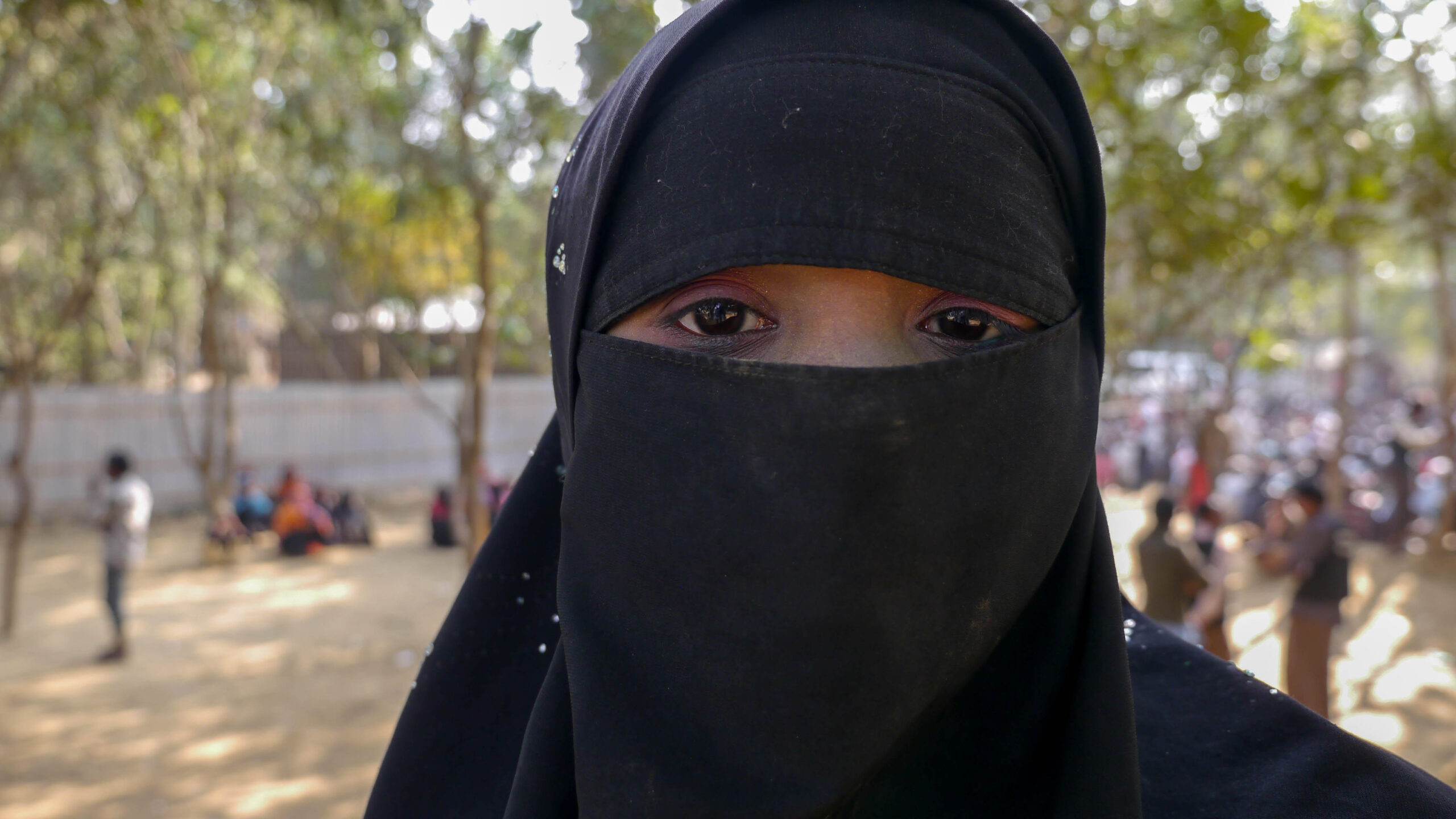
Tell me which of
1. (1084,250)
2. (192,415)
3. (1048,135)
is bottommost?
(192,415)

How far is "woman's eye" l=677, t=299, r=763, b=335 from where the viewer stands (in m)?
0.86

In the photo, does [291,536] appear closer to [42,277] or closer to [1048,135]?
[42,277]

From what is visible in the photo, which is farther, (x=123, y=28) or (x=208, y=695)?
(x=123, y=28)

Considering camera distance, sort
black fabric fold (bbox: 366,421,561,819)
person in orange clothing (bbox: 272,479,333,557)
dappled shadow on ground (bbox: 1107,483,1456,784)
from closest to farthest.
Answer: black fabric fold (bbox: 366,421,561,819) < dappled shadow on ground (bbox: 1107,483,1456,784) < person in orange clothing (bbox: 272,479,333,557)

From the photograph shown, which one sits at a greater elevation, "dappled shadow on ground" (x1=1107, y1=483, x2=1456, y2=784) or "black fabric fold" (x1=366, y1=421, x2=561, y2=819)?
"black fabric fold" (x1=366, y1=421, x2=561, y2=819)

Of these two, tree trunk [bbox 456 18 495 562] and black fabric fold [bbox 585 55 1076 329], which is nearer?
black fabric fold [bbox 585 55 1076 329]

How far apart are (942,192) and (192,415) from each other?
46.3 feet

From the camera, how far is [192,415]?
12.8 meters

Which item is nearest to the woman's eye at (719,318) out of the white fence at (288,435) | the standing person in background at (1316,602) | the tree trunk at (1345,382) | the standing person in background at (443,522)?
the standing person in background at (1316,602)

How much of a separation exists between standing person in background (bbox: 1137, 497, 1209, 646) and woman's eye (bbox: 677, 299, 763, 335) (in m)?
4.53

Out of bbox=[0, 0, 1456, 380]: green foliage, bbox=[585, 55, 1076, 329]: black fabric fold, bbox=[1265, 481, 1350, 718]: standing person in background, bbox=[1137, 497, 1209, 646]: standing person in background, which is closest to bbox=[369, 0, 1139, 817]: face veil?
bbox=[585, 55, 1076, 329]: black fabric fold

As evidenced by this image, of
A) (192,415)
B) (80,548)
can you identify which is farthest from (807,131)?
(192,415)

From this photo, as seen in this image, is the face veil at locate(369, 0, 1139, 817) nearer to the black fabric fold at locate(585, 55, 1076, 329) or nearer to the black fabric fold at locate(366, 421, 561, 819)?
the black fabric fold at locate(585, 55, 1076, 329)

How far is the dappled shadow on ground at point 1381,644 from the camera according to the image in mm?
5414
